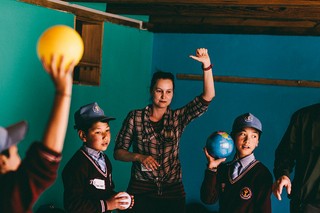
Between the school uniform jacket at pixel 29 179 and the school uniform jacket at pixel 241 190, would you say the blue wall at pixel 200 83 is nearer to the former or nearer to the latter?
the school uniform jacket at pixel 241 190

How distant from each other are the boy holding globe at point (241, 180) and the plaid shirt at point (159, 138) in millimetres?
454

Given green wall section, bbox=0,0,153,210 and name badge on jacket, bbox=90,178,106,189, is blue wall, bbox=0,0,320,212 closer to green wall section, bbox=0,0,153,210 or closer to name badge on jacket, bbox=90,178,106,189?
green wall section, bbox=0,0,153,210

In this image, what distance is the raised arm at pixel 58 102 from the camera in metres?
2.11

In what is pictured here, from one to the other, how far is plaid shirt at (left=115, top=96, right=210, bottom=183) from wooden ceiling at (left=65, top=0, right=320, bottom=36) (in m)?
1.08

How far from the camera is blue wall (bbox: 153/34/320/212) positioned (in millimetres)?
6430

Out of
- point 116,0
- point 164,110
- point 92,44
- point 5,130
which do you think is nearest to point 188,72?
point 92,44

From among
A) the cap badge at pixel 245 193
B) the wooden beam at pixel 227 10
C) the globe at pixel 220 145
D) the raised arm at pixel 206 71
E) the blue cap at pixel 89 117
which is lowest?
the cap badge at pixel 245 193

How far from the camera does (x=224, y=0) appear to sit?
15.1 feet

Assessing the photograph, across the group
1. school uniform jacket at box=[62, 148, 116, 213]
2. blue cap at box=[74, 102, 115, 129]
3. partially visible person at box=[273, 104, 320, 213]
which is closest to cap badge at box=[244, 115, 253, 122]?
partially visible person at box=[273, 104, 320, 213]

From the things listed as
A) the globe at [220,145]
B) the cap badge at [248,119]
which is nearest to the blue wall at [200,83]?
the globe at [220,145]

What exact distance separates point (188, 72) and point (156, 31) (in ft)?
2.22

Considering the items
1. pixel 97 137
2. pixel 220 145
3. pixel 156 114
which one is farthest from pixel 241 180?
pixel 97 137

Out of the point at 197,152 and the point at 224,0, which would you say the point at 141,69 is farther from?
the point at 224,0

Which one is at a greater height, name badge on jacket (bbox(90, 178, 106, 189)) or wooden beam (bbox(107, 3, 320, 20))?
wooden beam (bbox(107, 3, 320, 20))
